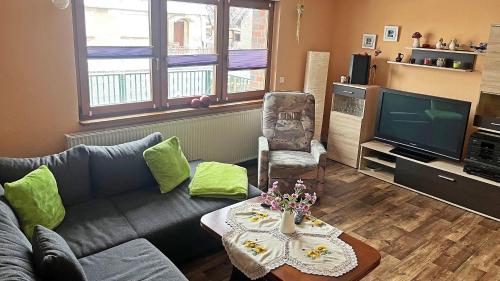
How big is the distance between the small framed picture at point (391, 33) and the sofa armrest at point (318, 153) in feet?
5.59

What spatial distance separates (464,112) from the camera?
12.8 ft

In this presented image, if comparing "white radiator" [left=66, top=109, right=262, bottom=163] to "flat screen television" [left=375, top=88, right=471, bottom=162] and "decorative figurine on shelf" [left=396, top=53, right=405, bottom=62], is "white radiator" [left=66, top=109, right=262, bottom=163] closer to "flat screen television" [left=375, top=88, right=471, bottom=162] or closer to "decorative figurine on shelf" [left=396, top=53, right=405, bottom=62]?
"flat screen television" [left=375, top=88, right=471, bottom=162]

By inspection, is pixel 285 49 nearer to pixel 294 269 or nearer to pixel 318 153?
pixel 318 153

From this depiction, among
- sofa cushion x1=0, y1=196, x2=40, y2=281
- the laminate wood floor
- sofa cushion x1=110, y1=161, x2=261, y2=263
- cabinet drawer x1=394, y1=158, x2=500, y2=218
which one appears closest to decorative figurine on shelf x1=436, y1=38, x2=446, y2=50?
cabinet drawer x1=394, y1=158, x2=500, y2=218

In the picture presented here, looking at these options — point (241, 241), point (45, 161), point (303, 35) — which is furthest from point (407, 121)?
point (45, 161)

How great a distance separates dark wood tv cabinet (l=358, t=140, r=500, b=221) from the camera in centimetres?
376

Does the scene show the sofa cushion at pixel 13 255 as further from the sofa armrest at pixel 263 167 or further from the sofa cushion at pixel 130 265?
the sofa armrest at pixel 263 167

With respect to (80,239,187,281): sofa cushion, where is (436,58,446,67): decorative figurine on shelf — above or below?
above

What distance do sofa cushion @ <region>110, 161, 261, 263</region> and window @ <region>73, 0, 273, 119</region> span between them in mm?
1069

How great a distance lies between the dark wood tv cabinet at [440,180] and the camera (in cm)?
376

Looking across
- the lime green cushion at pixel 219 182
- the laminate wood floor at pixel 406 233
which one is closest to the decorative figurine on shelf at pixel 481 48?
the laminate wood floor at pixel 406 233

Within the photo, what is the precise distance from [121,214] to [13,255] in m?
1.07

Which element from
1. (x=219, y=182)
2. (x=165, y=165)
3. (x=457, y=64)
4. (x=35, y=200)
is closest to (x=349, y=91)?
(x=457, y=64)

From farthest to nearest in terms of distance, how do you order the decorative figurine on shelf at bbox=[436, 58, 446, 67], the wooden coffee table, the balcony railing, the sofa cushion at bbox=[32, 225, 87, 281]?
the decorative figurine on shelf at bbox=[436, 58, 446, 67]
the balcony railing
the wooden coffee table
the sofa cushion at bbox=[32, 225, 87, 281]
